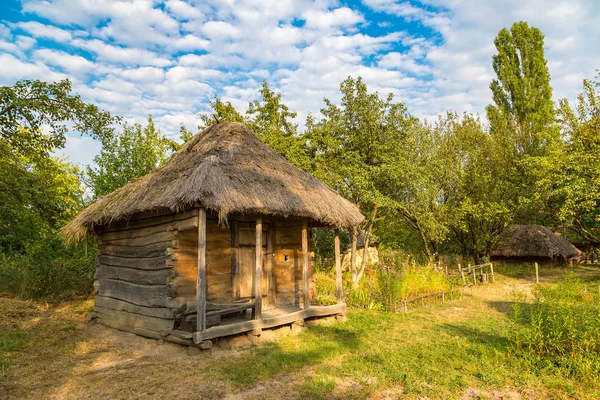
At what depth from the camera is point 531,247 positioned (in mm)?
21297

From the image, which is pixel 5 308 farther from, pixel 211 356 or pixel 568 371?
pixel 568 371

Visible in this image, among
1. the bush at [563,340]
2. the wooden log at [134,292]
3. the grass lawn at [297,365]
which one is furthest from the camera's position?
the wooden log at [134,292]

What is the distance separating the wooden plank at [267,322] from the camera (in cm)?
657

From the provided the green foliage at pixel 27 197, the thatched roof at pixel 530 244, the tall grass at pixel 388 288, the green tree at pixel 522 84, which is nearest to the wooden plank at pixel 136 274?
the green foliage at pixel 27 197

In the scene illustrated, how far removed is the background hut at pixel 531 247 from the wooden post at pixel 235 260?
17.6 m

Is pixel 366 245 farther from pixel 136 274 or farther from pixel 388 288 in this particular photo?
pixel 136 274

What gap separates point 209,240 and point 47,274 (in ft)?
21.7

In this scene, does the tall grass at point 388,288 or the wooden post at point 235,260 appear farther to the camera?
the tall grass at point 388,288

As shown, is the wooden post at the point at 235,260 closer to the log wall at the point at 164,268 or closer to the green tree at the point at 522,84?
the log wall at the point at 164,268

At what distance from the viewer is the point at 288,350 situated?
22.4 ft

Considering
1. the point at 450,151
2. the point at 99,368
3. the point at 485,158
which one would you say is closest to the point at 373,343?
the point at 99,368

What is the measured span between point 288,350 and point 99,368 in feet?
9.97

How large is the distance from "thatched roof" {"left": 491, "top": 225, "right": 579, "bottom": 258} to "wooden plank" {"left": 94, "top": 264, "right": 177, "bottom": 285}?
18867 mm

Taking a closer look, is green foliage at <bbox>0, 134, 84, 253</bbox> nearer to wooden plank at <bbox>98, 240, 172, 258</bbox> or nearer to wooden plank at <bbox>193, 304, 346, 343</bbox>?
wooden plank at <bbox>98, 240, 172, 258</bbox>
